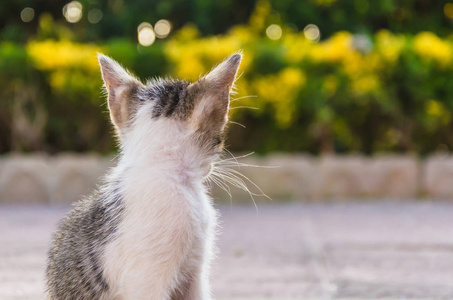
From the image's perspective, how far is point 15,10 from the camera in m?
13.8

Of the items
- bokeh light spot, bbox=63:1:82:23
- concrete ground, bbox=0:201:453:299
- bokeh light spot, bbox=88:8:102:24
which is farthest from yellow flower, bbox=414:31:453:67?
bokeh light spot, bbox=63:1:82:23

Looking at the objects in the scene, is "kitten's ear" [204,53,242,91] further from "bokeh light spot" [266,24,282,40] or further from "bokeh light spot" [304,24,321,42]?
"bokeh light spot" [304,24,321,42]

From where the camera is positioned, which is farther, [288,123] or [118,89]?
[288,123]

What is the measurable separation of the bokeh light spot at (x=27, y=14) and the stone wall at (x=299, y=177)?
622cm

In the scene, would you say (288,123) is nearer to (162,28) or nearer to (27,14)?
(162,28)

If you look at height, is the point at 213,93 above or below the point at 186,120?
above

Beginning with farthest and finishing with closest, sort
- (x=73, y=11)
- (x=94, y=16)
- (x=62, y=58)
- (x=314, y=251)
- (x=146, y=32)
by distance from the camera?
(x=73, y=11) → (x=94, y=16) → (x=146, y=32) → (x=62, y=58) → (x=314, y=251)

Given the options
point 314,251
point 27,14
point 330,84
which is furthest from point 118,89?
point 27,14

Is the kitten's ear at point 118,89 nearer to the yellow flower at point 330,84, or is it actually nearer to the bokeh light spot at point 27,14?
the yellow flower at point 330,84

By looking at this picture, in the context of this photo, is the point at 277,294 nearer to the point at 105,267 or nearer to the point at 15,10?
the point at 105,267

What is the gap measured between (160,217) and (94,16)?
11242 mm

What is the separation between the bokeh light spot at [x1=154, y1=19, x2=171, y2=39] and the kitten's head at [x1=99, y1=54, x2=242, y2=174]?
10.6 m

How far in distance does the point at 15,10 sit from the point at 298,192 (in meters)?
8.10

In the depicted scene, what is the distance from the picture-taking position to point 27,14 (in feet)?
45.7
